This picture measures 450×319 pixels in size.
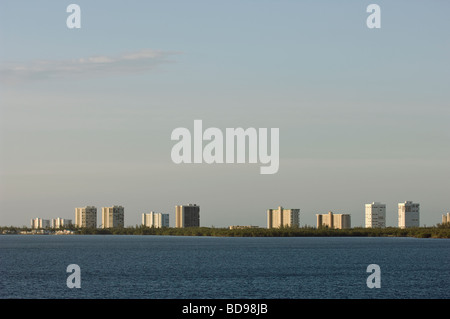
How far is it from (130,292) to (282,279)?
2253cm

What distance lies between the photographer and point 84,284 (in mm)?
79062

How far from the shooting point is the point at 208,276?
8925 centimetres
